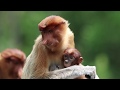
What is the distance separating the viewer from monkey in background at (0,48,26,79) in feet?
17.1

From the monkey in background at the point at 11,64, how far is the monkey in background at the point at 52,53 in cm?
Result: 51

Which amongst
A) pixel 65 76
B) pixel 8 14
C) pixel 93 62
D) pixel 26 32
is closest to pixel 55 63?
pixel 65 76

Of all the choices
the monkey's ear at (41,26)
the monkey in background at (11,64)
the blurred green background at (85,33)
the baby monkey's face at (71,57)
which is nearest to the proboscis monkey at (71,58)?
the baby monkey's face at (71,57)

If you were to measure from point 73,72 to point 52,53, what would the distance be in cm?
31

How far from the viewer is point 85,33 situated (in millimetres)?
12641

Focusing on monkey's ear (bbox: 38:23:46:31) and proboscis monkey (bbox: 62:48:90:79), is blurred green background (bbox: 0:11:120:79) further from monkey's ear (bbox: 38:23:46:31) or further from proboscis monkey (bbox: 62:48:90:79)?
monkey's ear (bbox: 38:23:46:31)

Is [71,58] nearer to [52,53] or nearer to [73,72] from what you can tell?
[73,72]

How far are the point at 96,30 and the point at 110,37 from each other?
1.93 ft

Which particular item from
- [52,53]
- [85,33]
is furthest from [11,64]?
[85,33]

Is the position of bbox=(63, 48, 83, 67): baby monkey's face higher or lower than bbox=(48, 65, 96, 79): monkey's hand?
higher

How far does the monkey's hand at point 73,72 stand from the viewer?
4.39 m

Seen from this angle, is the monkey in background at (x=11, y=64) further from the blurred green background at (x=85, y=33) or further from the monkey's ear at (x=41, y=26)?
the blurred green background at (x=85, y=33)

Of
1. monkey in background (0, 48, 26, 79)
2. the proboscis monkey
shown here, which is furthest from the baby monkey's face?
monkey in background (0, 48, 26, 79)

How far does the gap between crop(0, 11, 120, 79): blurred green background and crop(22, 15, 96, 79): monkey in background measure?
626 centimetres
